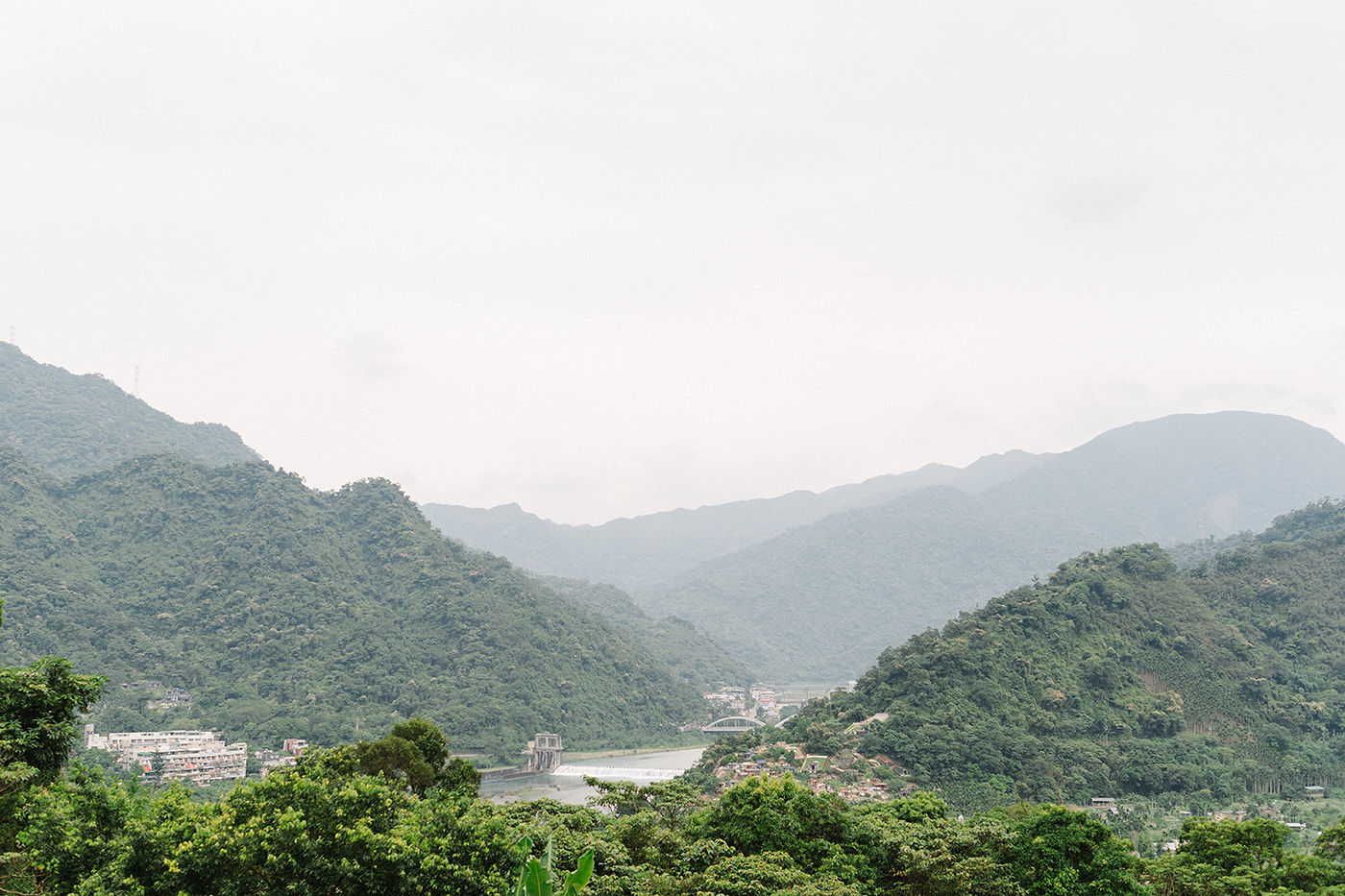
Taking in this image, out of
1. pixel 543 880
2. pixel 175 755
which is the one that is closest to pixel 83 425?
pixel 175 755

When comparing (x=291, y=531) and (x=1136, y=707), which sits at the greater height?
(x=291, y=531)

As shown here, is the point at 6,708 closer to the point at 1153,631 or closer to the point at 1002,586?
the point at 1153,631

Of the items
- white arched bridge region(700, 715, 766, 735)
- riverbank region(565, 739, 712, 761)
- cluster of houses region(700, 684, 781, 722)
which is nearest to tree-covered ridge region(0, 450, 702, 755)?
riverbank region(565, 739, 712, 761)

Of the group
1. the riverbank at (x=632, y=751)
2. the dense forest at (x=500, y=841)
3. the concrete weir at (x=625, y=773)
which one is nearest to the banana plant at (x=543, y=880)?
the dense forest at (x=500, y=841)

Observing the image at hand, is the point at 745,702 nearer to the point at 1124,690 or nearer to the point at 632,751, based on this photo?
the point at 632,751

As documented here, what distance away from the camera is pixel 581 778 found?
169ft

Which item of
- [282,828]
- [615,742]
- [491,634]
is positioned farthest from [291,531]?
[282,828]

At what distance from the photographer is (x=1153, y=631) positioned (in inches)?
1793

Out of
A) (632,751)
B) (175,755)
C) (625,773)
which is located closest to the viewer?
(175,755)

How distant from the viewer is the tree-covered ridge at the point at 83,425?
9350 cm

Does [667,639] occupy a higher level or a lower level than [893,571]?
lower

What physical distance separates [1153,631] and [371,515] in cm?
6365

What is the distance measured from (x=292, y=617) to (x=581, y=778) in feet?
86.4

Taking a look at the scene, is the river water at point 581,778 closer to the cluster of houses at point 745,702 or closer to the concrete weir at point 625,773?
the concrete weir at point 625,773
